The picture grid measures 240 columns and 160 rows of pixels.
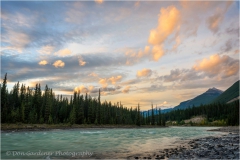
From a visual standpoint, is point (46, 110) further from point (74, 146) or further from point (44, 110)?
point (74, 146)

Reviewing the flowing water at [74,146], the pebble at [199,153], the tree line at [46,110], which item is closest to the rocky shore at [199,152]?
the pebble at [199,153]

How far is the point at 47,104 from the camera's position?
9938 centimetres

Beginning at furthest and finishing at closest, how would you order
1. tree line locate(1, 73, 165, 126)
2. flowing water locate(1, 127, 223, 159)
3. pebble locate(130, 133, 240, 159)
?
1. tree line locate(1, 73, 165, 126)
2. flowing water locate(1, 127, 223, 159)
3. pebble locate(130, 133, 240, 159)

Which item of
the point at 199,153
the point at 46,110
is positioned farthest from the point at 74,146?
the point at 46,110

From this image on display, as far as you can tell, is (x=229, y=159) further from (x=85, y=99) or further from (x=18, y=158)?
(x=85, y=99)

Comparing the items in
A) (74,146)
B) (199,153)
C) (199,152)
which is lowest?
(74,146)

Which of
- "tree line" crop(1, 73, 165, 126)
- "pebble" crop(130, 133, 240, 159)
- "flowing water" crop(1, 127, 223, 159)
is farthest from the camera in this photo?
"tree line" crop(1, 73, 165, 126)

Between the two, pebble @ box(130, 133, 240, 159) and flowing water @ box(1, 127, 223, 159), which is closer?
pebble @ box(130, 133, 240, 159)

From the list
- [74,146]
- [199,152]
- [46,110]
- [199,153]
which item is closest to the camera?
[199,153]

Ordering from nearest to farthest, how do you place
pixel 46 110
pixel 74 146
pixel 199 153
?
pixel 199 153
pixel 74 146
pixel 46 110

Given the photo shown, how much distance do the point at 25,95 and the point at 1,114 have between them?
111 ft

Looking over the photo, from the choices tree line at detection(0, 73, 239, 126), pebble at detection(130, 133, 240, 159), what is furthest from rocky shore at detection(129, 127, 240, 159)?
tree line at detection(0, 73, 239, 126)

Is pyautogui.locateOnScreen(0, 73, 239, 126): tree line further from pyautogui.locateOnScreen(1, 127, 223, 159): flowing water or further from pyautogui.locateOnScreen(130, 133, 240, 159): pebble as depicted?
pyautogui.locateOnScreen(130, 133, 240, 159): pebble

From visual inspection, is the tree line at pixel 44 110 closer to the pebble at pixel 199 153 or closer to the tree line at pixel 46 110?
the tree line at pixel 46 110
